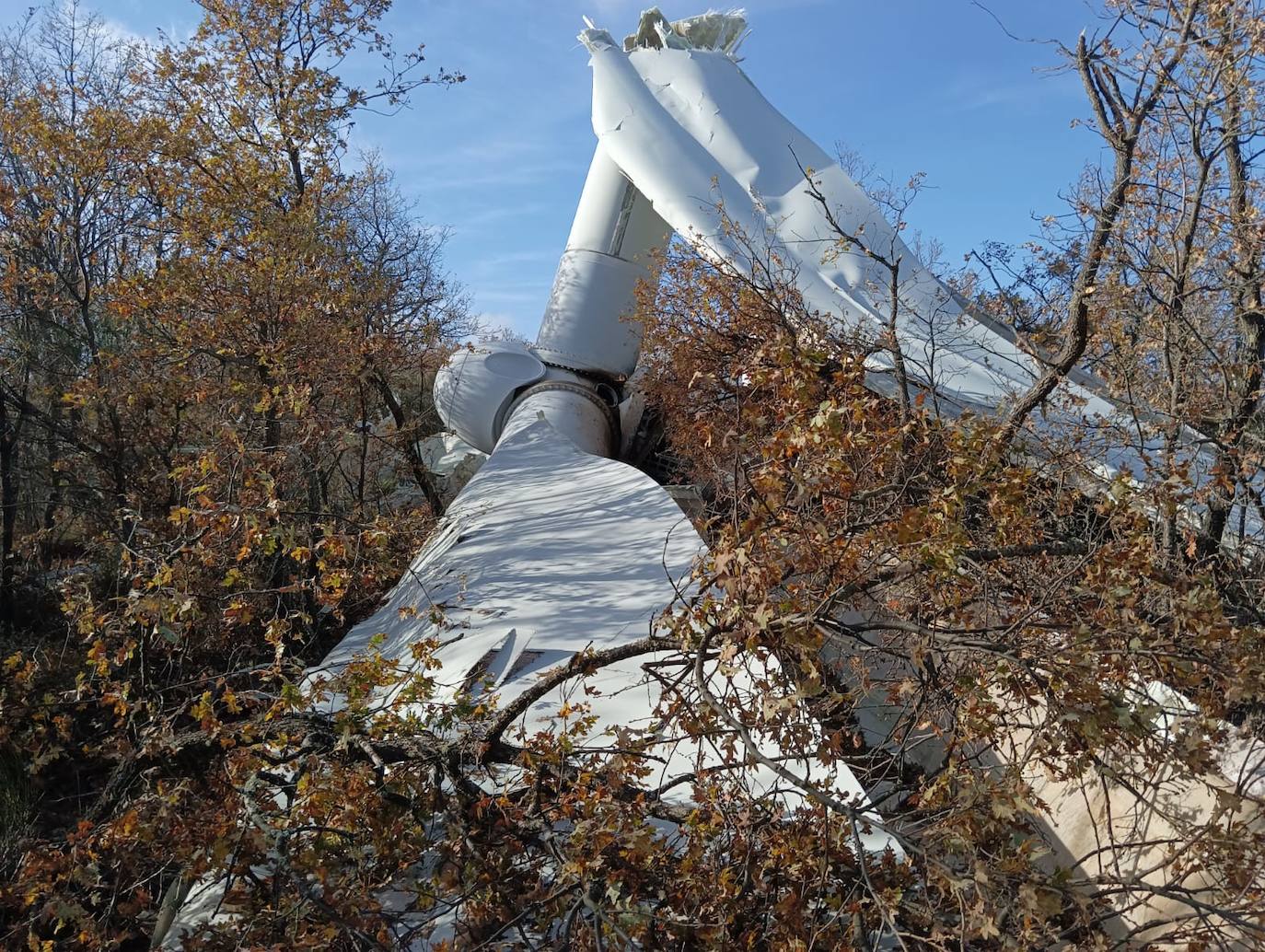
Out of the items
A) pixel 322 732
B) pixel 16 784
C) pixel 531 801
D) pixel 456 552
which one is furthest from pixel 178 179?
pixel 531 801

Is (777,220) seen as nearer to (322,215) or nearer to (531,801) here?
(322,215)

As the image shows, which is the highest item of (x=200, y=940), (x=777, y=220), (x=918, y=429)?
(x=777, y=220)

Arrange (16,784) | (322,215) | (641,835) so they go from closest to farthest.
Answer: (641,835), (16,784), (322,215)

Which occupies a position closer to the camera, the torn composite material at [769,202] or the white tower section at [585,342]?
the torn composite material at [769,202]

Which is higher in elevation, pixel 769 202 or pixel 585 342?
pixel 769 202

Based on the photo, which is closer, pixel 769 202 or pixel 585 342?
pixel 769 202

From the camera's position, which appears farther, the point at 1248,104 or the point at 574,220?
the point at 574,220

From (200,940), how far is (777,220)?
775 centimetres

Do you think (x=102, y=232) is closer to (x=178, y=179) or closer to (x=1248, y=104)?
(x=178, y=179)

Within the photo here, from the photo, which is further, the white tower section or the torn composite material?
the white tower section

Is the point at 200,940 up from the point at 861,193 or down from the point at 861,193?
down

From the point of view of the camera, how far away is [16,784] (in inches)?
200

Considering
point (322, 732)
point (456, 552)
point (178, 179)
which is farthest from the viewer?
point (178, 179)

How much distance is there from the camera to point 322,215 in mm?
8852
